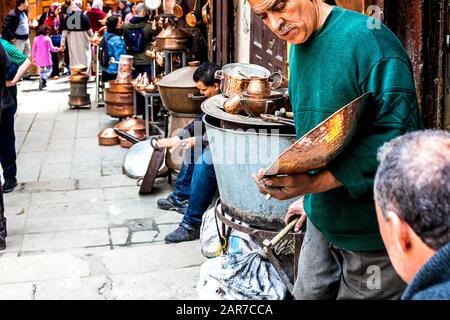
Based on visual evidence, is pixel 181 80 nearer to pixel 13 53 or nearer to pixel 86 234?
pixel 13 53

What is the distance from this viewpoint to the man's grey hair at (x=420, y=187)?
1.51m

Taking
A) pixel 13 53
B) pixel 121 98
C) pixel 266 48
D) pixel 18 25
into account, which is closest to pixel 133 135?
pixel 121 98

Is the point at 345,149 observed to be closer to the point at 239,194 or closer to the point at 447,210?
the point at 447,210

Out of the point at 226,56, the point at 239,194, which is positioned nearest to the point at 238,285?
the point at 239,194

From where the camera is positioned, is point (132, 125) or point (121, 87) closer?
point (132, 125)

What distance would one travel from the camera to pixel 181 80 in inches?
282

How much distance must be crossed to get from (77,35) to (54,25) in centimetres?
235

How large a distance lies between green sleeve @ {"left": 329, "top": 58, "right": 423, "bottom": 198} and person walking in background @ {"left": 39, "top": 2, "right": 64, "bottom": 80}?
48.3 ft

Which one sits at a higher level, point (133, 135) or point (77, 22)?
point (77, 22)

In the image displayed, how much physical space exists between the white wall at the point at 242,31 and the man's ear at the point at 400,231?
232 inches

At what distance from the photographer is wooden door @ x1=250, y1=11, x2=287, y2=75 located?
6.02 m

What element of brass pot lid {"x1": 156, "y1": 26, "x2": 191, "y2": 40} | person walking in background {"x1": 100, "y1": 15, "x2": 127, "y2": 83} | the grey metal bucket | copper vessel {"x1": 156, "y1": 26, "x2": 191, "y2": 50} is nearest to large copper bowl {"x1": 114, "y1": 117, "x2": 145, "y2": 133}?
copper vessel {"x1": 156, "y1": 26, "x2": 191, "y2": 50}

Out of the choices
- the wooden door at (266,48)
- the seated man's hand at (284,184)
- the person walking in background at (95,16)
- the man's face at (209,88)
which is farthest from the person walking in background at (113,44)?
the seated man's hand at (284,184)

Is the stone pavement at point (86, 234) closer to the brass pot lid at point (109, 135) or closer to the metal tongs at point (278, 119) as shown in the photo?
the brass pot lid at point (109, 135)
